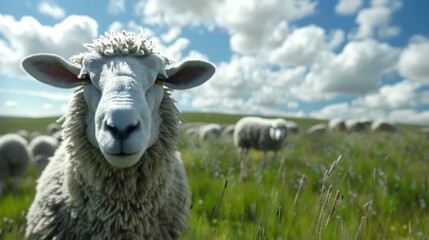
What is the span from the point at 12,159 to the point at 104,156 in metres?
7.71

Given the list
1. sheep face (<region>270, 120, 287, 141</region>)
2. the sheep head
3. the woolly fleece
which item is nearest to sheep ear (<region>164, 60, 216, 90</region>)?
the sheep head

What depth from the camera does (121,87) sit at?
79.7 inches

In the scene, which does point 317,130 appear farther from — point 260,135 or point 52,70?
point 52,70

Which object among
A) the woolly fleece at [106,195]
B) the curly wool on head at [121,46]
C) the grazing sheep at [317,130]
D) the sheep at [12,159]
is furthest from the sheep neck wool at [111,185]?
the grazing sheep at [317,130]

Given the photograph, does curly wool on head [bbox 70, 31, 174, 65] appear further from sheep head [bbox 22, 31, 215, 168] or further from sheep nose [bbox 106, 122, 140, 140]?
sheep nose [bbox 106, 122, 140, 140]

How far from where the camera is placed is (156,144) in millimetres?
2441

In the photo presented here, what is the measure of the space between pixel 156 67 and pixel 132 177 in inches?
30.6

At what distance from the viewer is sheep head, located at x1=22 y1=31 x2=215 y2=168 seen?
185 cm

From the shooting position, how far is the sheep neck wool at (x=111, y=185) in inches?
89.7

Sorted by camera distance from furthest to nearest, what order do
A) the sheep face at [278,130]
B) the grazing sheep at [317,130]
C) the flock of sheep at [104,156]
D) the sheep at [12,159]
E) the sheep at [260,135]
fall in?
the grazing sheep at [317,130] < the sheep at [260,135] < the sheep face at [278,130] < the sheep at [12,159] < the flock of sheep at [104,156]

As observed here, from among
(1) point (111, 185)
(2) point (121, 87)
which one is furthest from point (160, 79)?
(1) point (111, 185)

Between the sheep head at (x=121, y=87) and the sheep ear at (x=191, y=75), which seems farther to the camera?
the sheep ear at (x=191, y=75)

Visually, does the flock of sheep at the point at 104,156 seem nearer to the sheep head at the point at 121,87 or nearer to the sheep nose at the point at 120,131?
the sheep head at the point at 121,87

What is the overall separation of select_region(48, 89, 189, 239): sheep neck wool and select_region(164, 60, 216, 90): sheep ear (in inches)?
9.8
